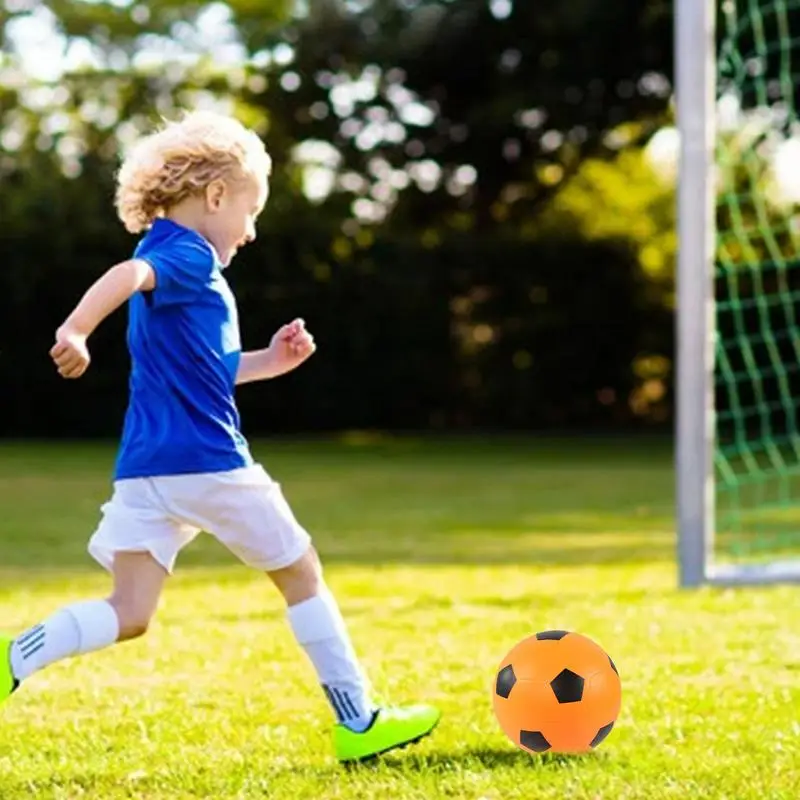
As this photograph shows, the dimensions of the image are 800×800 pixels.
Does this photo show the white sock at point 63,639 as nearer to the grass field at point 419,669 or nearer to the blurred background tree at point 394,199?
the grass field at point 419,669

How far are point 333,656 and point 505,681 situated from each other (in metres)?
0.37

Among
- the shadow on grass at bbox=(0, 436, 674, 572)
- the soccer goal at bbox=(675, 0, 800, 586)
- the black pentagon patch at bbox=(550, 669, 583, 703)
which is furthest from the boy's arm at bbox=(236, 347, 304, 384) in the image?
the shadow on grass at bbox=(0, 436, 674, 572)

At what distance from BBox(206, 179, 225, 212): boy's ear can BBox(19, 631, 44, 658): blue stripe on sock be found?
0.98 meters

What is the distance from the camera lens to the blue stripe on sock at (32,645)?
135 inches

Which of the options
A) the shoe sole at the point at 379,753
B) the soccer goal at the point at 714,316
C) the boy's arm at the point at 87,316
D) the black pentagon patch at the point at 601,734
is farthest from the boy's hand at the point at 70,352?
the soccer goal at the point at 714,316

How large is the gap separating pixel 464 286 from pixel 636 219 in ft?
24.4

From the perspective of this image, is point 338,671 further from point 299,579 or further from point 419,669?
point 419,669

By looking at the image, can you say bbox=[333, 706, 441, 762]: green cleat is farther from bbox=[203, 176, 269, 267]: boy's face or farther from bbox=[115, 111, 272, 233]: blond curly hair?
bbox=[115, 111, 272, 233]: blond curly hair

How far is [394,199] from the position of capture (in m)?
25.0

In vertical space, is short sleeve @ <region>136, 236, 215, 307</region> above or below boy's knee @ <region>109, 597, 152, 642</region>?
above

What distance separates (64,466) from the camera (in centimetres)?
1563

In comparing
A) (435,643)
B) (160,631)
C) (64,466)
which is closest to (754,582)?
(435,643)

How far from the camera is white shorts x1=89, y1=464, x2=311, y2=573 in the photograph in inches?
137

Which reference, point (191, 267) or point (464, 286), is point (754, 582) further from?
point (464, 286)
